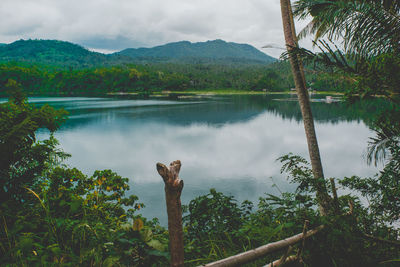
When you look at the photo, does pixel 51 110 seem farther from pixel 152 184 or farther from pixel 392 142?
pixel 152 184

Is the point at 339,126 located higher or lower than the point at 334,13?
lower

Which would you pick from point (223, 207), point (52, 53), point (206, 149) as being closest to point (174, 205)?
point (223, 207)

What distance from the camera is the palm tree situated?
293 centimetres

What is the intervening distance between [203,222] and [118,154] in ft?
34.8

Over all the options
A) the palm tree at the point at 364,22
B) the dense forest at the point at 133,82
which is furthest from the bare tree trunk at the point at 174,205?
the dense forest at the point at 133,82

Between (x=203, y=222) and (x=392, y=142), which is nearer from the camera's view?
(x=392, y=142)

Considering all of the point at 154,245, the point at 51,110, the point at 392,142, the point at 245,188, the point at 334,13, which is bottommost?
the point at 245,188

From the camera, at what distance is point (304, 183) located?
2.86 meters

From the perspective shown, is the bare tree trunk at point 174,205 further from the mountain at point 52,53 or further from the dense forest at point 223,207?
the mountain at point 52,53

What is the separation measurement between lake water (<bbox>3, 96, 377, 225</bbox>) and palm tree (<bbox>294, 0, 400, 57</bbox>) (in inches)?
43.7

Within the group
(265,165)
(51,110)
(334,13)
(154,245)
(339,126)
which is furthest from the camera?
(339,126)

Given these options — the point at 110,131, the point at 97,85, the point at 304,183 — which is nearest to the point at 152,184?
the point at 304,183

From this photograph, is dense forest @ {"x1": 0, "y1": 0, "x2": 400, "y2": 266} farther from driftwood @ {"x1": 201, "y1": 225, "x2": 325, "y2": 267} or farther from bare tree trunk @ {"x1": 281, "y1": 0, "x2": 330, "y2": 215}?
bare tree trunk @ {"x1": 281, "y1": 0, "x2": 330, "y2": 215}

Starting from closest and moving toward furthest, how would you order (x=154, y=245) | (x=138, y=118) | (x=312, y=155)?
(x=154, y=245) < (x=312, y=155) < (x=138, y=118)
